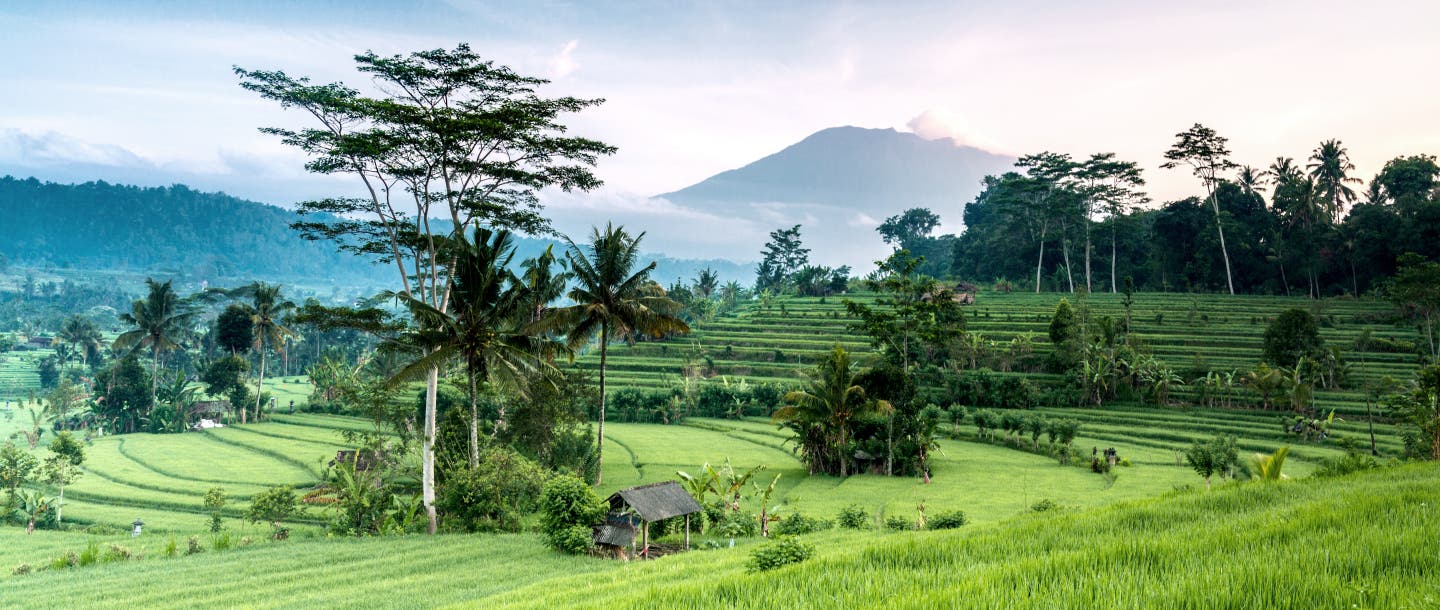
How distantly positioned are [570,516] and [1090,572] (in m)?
12.1

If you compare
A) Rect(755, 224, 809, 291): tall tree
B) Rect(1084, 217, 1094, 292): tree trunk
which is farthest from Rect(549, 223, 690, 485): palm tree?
Rect(755, 224, 809, 291): tall tree

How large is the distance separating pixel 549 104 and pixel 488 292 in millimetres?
5631

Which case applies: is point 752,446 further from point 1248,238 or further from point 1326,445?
point 1248,238

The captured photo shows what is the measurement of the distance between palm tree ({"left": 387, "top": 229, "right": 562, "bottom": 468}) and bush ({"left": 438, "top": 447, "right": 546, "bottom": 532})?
214 centimetres

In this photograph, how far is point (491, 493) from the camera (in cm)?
1872

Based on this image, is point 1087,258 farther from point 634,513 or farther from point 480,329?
point 480,329

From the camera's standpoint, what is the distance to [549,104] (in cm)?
2008

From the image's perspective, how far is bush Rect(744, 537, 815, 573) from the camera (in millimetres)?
7328

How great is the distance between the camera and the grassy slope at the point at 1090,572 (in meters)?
4.09

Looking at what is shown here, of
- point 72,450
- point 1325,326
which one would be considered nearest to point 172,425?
point 72,450

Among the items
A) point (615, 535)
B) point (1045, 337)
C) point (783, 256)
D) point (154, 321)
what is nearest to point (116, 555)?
point (615, 535)

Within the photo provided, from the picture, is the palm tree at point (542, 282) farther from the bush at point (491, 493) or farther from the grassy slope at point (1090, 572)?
the grassy slope at point (1090, 572)

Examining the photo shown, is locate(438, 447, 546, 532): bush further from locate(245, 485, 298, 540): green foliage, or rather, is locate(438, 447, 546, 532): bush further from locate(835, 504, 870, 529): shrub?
locate(835, 504, 870, 529): shrub

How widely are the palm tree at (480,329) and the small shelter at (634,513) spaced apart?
4210 mm
